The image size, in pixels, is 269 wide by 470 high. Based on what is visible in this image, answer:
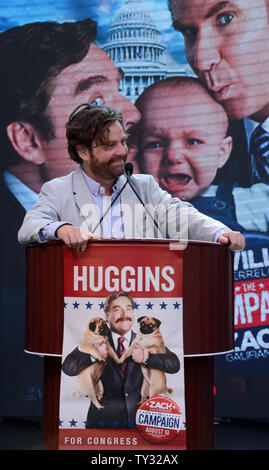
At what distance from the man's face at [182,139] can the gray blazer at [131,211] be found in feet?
5.56

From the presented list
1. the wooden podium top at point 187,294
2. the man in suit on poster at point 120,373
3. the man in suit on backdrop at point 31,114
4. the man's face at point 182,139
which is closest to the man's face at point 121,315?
the man in suit on poster at point 120,373

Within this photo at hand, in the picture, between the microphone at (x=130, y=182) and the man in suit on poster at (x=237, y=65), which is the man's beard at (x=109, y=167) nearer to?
the microphone at (x=130, y=182)

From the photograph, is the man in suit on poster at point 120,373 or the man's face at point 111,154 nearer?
the man in suit on poster at point 120,373

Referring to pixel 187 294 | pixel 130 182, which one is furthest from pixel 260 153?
pixel 187 294

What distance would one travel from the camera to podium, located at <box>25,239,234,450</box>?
5.54 feet

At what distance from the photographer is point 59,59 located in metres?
3.88

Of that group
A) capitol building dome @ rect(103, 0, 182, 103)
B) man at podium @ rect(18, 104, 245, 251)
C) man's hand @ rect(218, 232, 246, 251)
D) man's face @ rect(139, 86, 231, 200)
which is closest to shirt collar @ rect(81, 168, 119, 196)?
man at podium @ rect(18, 104, 245, 251)

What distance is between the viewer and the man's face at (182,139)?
12.2 feet

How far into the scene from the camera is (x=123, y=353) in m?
1.61

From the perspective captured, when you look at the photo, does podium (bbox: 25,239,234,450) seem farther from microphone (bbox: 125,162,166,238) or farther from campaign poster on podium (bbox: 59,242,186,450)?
microphone (bbox: 125,162,166,238)

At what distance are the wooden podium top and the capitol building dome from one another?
2.24 metres

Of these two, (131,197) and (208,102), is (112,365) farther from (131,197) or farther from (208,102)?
(208,102)

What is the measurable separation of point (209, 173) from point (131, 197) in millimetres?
1790
